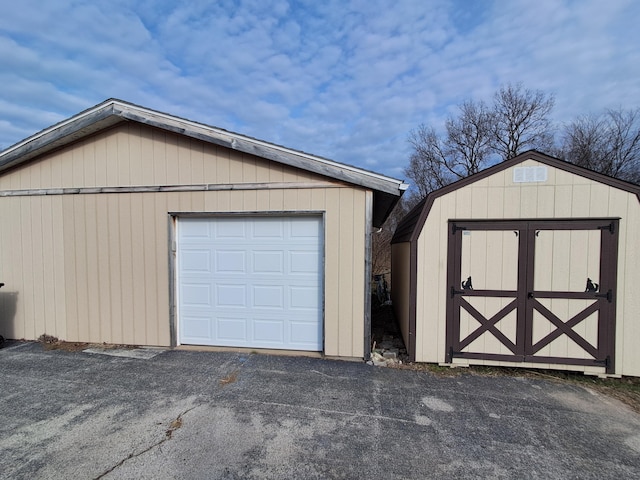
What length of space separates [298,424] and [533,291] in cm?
347

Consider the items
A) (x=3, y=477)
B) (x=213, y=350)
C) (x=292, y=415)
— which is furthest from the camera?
(x=213, y=350)

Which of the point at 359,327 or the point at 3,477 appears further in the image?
the point at 359,327

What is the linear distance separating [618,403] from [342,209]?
400 centimetres

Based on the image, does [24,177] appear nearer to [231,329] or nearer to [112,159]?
[112,159]

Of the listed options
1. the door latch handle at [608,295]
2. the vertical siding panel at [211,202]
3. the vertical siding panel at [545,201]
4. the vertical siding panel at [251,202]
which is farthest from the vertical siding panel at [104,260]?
the door latch handle at [608,295]

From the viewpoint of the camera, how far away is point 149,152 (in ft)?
16.6

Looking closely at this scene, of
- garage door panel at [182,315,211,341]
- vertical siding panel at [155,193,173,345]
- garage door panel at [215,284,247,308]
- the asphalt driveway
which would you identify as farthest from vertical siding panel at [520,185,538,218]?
vertical siding panel at [155,193,173,345]

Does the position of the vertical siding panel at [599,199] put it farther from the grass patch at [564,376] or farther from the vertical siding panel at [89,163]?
the vertical siding panel at [89,163]

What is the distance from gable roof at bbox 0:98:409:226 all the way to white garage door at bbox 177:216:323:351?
845 millimetres

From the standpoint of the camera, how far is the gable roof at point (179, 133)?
4.46 m

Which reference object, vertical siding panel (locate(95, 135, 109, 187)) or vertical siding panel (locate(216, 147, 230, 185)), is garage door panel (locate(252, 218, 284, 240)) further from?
vertical siding panel (locate(95, 135, 109, 187))

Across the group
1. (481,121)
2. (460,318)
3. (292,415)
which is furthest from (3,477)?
(481,121)

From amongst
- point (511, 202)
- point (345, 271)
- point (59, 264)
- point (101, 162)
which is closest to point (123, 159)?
point (101, 162)

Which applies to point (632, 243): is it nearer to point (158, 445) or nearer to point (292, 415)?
point (292, 415)
